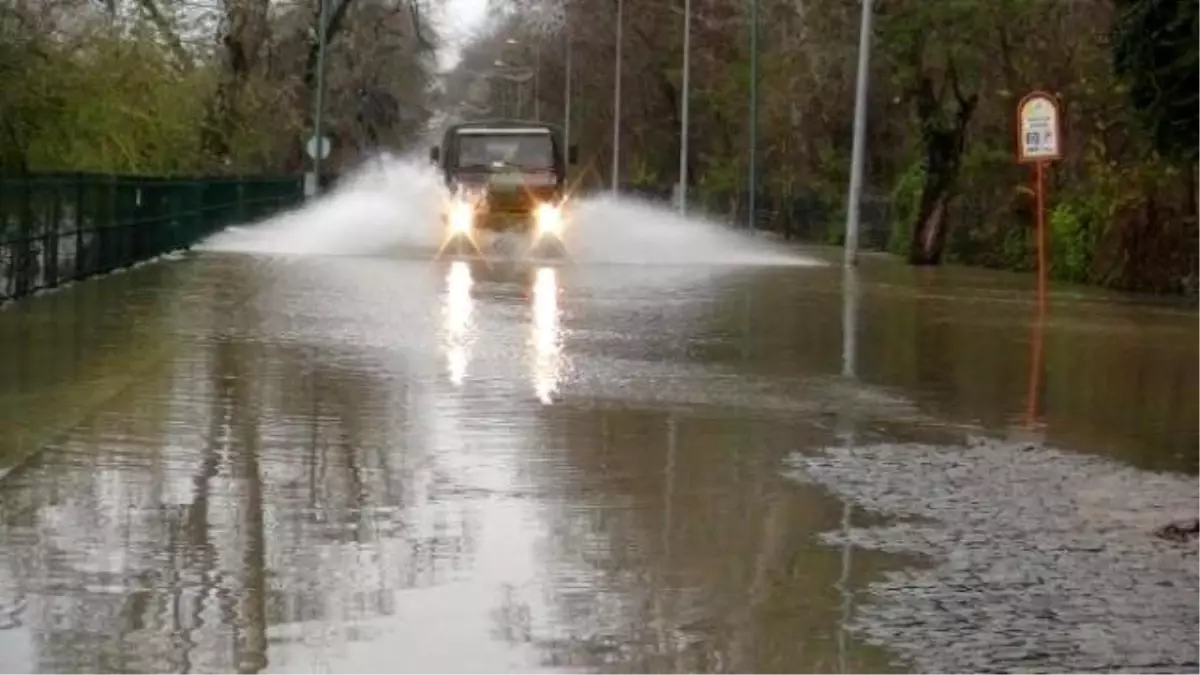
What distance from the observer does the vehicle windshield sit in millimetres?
43344

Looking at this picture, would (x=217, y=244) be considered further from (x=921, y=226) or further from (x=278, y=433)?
(x=278, y=433)

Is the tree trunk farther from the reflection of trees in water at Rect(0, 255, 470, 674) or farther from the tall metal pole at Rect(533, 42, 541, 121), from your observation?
the tall metal pole at Rect(533, 42, 541, 121)

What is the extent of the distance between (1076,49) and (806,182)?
23.3 m

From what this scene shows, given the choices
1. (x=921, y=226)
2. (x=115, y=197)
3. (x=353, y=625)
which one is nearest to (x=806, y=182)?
(x=921, y=226)

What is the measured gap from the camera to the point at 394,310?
2402 cm

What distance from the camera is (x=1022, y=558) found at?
974cm

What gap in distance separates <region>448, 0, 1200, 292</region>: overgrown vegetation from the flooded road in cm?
280

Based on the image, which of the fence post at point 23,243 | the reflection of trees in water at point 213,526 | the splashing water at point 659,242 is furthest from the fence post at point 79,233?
the splashing water at point 659,242

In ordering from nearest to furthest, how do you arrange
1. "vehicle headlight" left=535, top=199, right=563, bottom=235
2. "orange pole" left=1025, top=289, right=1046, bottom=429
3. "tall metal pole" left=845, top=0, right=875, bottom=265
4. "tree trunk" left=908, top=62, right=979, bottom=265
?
"orange pole" left=1025, top=289, right=1046, bottom=429 → "tall metal pole" left=845, top=0, right=875, bottom=265 → "tree trunk" left=908, top=62, right=979, bottom=265 → "vehicle headlight" left=535, top=199, right=563, bottom=235

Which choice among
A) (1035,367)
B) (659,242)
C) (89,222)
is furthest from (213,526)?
(659,242)

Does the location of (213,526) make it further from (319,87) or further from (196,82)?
(319,87)

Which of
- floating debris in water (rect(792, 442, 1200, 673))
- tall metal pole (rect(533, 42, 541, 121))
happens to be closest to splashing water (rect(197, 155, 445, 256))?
tall metal pole (rect(533, 42, 541, 121))

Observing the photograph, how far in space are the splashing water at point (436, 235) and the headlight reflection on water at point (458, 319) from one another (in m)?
7.31

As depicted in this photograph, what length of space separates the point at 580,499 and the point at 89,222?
1785 cm
